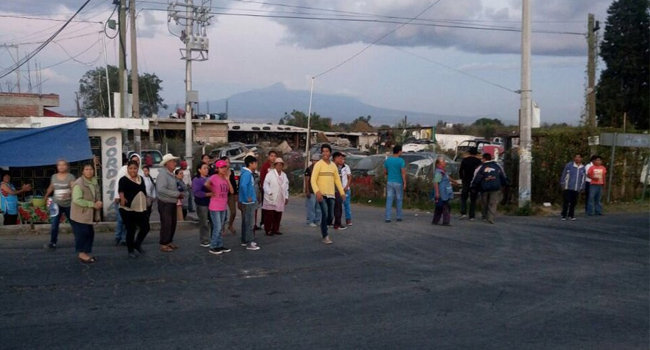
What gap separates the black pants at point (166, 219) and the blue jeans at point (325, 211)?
2.65 meters

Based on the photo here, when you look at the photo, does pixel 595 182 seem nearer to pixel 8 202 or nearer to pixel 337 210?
pixel 337 210

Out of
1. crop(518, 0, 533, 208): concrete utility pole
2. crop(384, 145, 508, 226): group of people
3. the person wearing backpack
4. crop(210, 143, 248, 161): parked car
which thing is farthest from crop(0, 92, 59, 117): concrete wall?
crop(210, 143, 248, 161): parked car

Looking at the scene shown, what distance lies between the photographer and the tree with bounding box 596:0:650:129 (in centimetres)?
4706

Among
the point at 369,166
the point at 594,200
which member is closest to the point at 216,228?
the point at 594,200

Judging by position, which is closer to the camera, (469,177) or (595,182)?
(469,177)

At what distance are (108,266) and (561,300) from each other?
21.1 feet

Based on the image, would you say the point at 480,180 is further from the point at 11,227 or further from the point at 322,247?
the point at 11,227

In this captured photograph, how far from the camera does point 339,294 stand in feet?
27.0

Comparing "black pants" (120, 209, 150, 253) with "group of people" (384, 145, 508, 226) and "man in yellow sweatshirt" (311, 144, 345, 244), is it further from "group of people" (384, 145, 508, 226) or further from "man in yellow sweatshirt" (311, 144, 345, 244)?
"group of people" (384, 145, 508, 226)

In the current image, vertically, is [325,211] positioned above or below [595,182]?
below

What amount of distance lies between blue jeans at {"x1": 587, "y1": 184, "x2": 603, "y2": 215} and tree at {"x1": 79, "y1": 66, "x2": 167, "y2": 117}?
1862 inches

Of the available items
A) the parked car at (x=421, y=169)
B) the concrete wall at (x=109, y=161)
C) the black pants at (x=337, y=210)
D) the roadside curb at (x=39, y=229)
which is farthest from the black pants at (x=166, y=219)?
the parked car at (x=421, y=169)

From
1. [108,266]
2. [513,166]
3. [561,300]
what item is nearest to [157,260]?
[108,266]

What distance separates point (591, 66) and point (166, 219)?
1984cm
